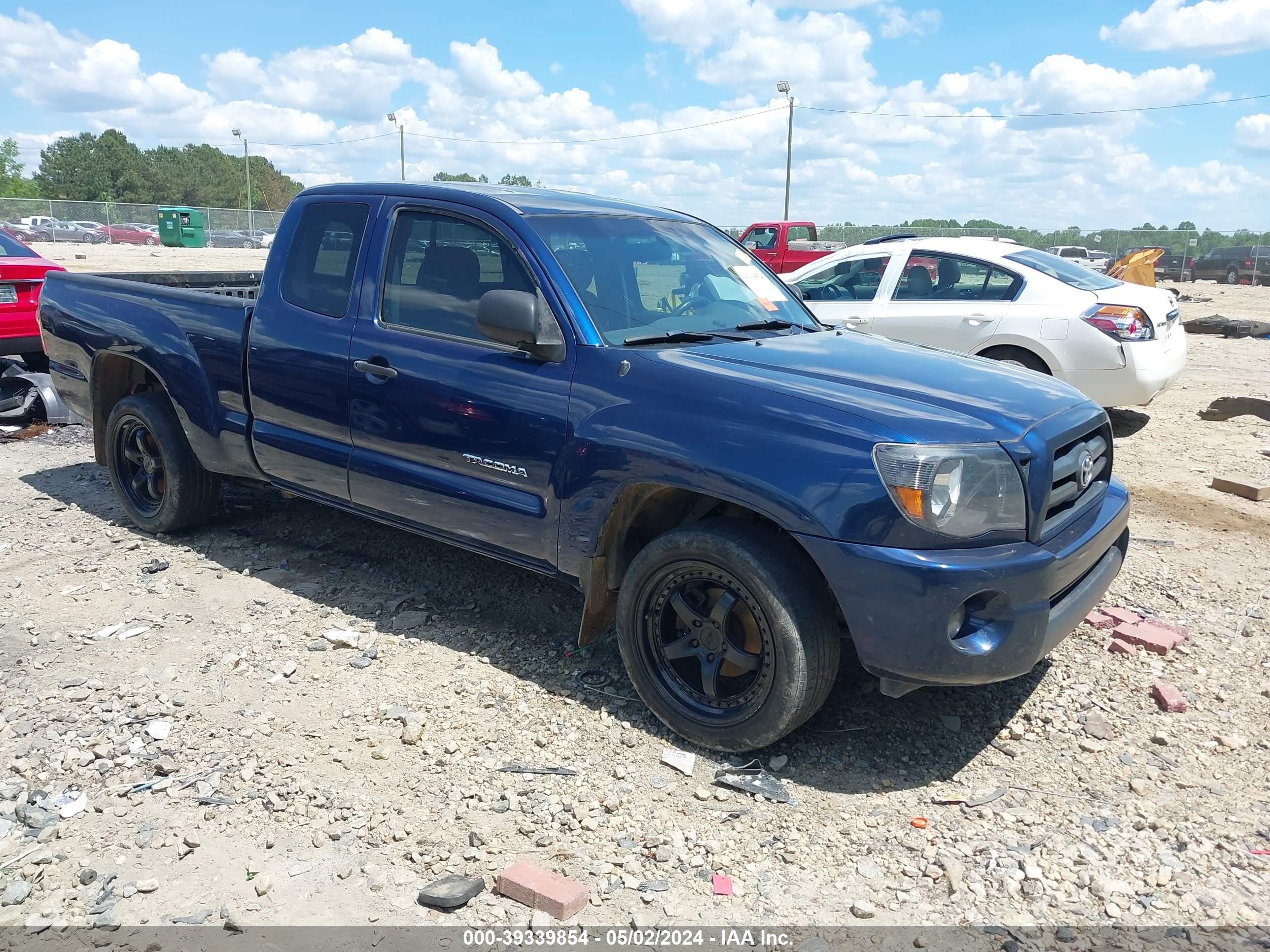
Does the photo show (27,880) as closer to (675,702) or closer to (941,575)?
(675,702)

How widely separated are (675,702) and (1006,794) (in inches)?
46.5

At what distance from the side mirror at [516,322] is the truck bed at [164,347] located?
1754 mm

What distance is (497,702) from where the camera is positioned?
393 cm

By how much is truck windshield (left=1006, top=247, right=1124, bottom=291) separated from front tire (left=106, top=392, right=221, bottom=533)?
6.72m

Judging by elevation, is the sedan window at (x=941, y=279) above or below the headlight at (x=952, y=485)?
above

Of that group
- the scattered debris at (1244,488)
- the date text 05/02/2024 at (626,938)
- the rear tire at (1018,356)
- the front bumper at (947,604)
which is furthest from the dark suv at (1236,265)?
the date text 05/02/2024 at (626,938)

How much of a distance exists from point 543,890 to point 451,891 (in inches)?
10.4

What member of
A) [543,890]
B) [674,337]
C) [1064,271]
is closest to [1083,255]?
[1064,271]

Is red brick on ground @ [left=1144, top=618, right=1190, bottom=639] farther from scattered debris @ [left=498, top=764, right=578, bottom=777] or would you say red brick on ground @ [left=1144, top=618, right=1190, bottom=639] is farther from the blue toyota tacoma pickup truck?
scattered debris @ [left=498, top=764, right=578, bottom=777]

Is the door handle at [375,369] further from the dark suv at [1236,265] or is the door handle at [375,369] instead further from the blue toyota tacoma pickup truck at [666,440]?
the dark suv at [1236,265]

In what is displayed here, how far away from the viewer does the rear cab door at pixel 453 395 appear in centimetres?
383

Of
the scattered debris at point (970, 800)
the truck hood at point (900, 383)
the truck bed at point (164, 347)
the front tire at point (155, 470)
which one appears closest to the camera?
the truck hood at point (900, 383)

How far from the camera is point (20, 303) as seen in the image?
8750 millimetres

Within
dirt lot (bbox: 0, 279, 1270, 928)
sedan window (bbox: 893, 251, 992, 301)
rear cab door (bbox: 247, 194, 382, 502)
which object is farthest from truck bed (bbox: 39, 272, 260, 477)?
sedan window (bbox: 893, 251, 992, 301)
